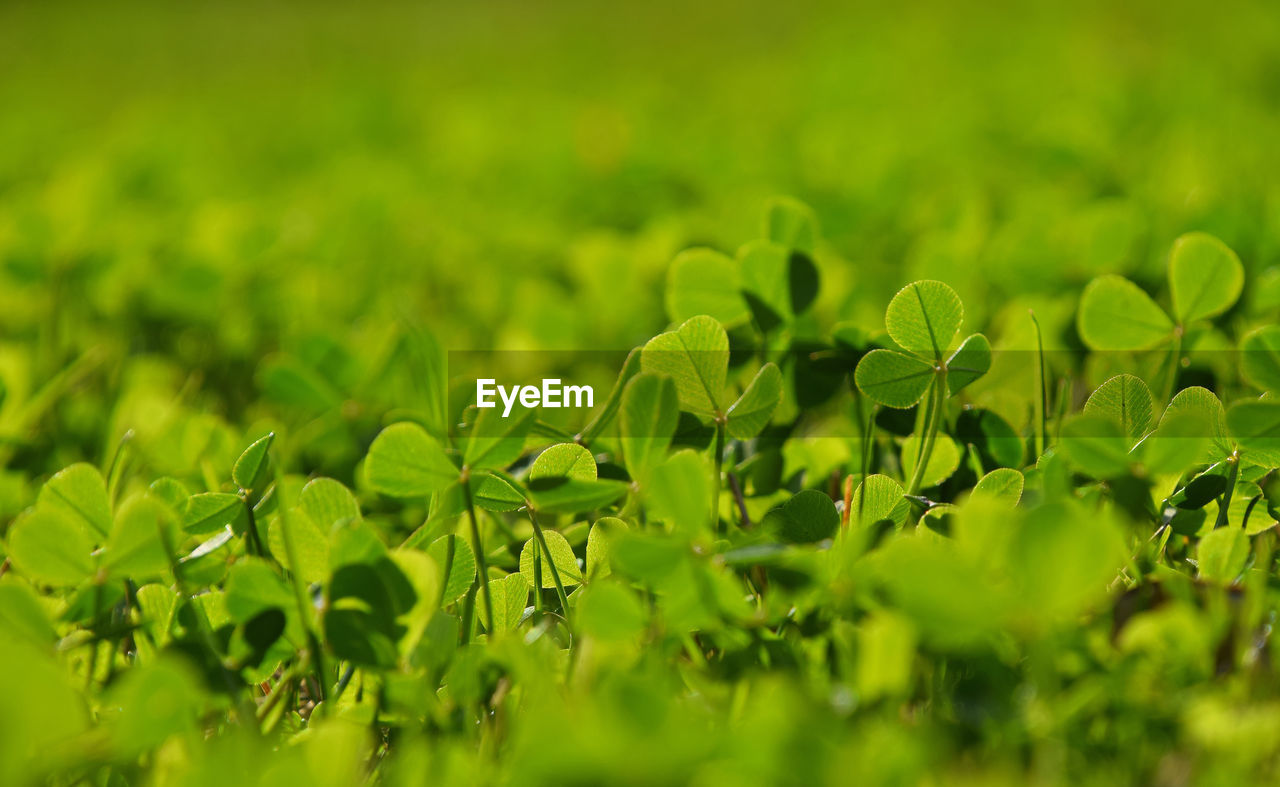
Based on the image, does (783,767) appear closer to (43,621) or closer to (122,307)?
(43,621)

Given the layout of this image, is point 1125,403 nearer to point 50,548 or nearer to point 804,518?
point 804,518

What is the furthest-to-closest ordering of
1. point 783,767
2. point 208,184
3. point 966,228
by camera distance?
point 208,184 → point 966,228 → point 783,767

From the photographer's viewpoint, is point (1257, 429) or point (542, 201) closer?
point (1257, 429)

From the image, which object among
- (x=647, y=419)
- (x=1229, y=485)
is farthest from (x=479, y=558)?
(x=1229, y=485)

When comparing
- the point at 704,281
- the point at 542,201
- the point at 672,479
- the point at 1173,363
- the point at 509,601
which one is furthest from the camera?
the point at 542,201

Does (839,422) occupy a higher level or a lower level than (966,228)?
lower

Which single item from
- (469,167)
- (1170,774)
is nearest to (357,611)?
(1170,774)

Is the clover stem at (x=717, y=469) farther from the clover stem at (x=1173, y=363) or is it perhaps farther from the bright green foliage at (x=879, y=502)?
the clover stem at (x=1173, y=363)

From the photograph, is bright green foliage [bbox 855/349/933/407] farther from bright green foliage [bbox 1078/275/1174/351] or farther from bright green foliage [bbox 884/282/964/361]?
bright green foliage [bbox 1078/275/1174/351]
